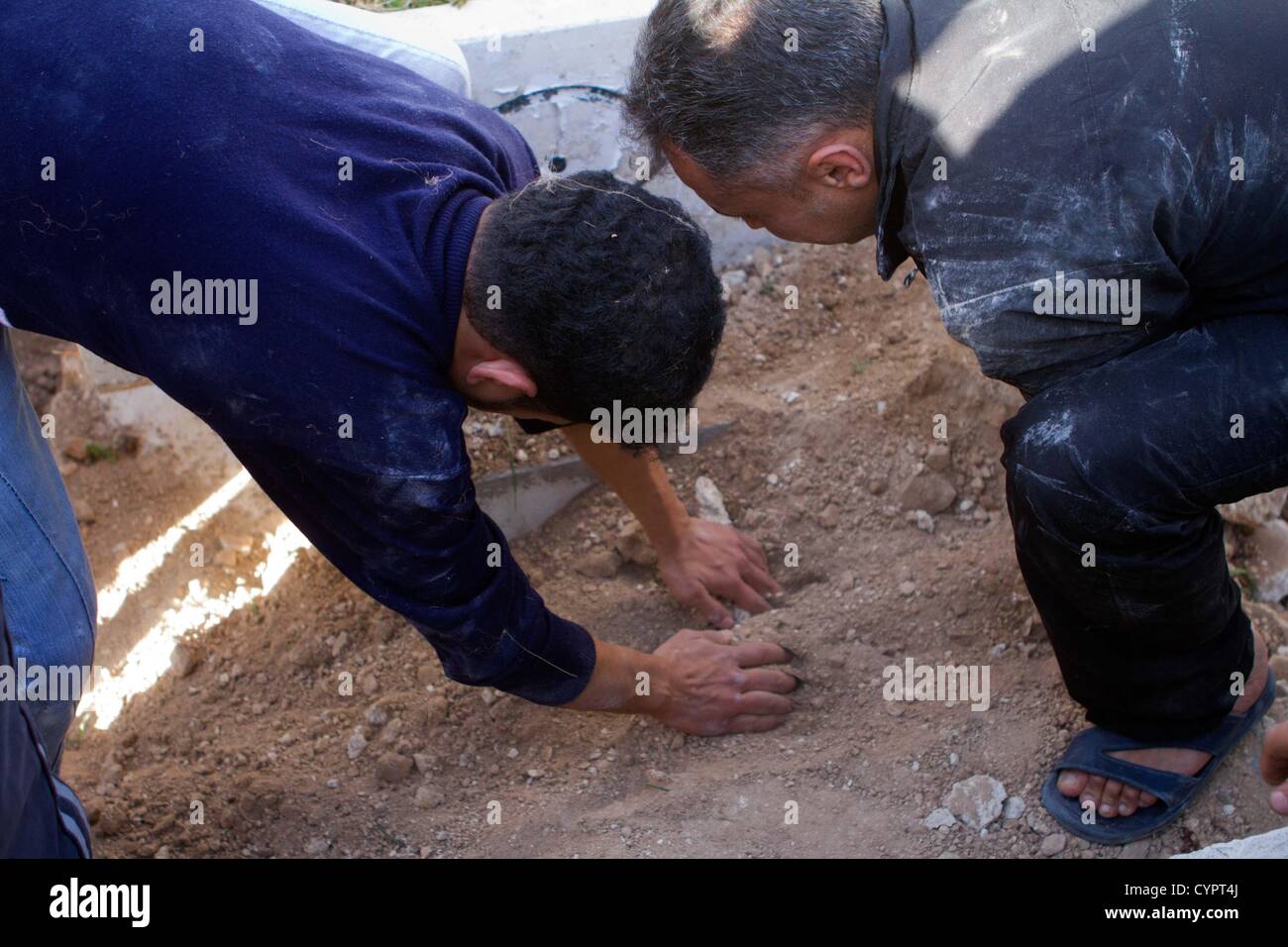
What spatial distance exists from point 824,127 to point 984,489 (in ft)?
4.02

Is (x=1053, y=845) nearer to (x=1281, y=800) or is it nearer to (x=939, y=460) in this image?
(x=1281, y=800)

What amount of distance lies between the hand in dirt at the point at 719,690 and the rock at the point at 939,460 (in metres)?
0.69

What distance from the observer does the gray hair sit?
76.5 inches

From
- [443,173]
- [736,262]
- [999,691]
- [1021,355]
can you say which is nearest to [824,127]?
[1021,355]

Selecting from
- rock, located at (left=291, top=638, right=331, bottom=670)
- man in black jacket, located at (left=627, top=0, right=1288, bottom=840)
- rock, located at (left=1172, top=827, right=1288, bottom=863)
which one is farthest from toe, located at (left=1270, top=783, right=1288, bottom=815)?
rock, located at (left=291, top=638, right=331, bottom=670)

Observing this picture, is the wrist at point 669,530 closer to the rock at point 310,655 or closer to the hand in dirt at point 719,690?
the hand in dirt at point 719,690

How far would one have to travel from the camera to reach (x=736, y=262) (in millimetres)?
3650

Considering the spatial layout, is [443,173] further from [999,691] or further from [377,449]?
[999,691]

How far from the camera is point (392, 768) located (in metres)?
2.54

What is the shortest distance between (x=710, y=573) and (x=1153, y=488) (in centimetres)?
115

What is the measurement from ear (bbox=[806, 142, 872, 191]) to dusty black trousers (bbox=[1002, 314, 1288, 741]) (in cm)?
50

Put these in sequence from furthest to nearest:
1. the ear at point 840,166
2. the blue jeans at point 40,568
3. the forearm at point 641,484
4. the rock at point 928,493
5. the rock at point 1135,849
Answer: the rock at point 928,493 < the forearm at point 641,484 < the rock at point 1135,849 < the blue jeans at point 40,568 < the ear at point 840,166

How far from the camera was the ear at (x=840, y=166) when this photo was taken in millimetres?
1988

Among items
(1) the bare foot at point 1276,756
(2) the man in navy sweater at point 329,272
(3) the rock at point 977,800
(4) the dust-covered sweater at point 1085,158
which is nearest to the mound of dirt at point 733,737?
(3) the rock at point 977,800
